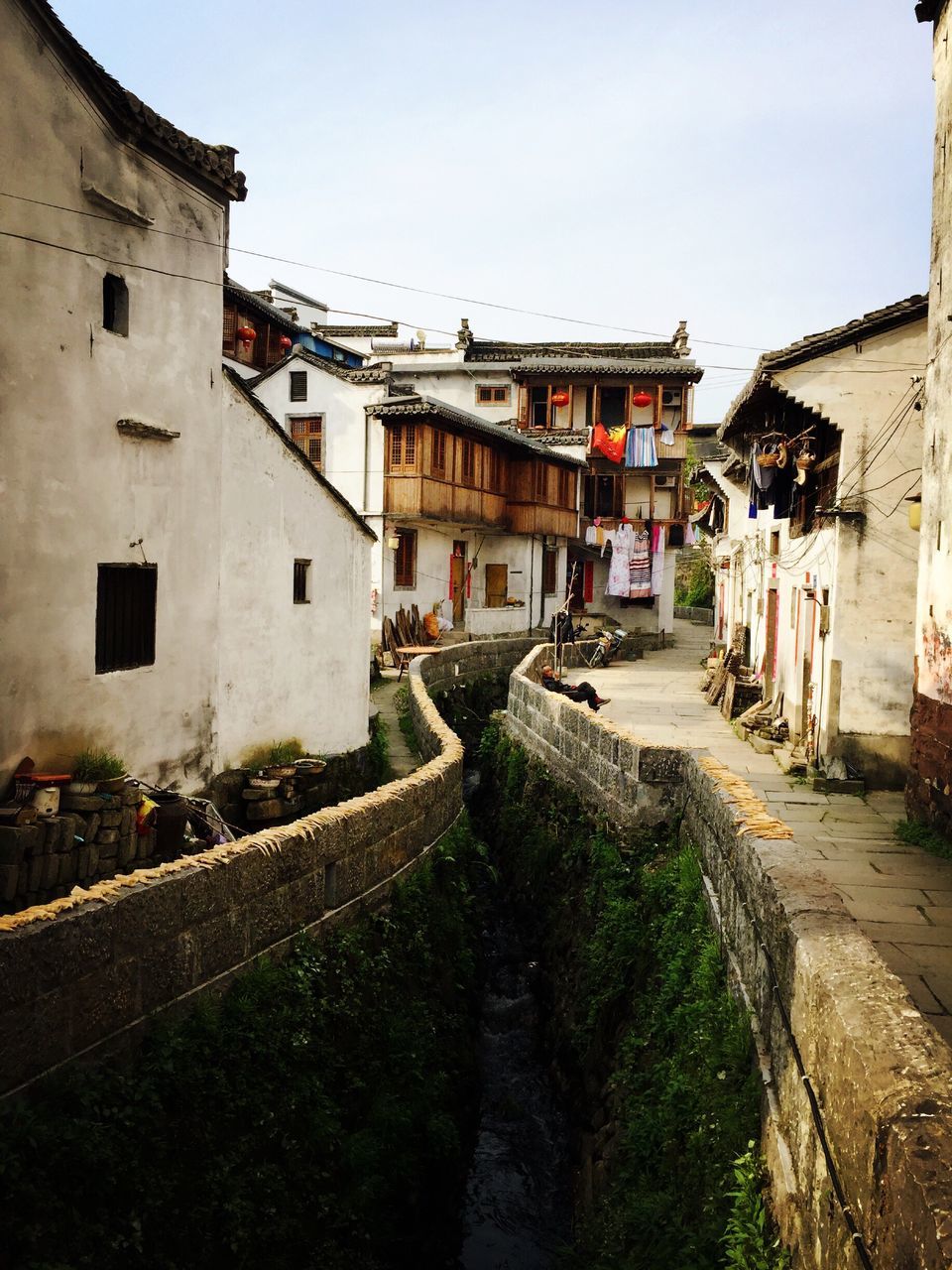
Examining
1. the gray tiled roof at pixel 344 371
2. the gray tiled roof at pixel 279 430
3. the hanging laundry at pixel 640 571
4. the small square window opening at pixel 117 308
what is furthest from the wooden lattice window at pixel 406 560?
the small square window opening at pixel 117 308

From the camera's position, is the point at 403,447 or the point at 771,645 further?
the point at 403,447

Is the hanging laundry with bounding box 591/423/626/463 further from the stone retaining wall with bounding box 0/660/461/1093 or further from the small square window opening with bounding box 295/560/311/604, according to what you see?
the stone retaining wall with bounding box 0/660/461/1093

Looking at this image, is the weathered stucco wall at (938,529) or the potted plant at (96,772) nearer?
the potted plant at (96,772)

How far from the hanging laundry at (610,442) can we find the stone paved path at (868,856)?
19.5 m

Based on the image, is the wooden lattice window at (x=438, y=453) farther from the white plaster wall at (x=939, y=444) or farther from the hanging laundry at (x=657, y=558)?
the white plaster wall at (x=939, y=444)

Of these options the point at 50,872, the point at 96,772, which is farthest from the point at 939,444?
the point at 50,872

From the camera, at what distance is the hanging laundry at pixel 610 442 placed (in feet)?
123

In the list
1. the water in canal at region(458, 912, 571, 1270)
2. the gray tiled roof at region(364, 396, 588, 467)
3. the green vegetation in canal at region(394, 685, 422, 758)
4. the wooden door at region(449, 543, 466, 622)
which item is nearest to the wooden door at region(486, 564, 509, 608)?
the wooden door at region(449, 543, 466, 622)

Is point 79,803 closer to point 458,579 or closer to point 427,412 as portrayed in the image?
point 427,412

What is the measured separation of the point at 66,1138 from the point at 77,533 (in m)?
5.84

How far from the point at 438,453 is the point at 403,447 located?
131 cm

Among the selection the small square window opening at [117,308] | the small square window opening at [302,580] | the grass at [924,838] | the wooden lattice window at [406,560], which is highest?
the small square window opening at [117,308]

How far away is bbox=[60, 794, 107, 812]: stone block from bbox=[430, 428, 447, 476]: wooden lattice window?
2013 cm

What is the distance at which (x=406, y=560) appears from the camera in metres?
28.9
